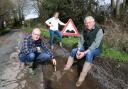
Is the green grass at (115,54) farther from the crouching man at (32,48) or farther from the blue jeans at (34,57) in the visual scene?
the crouching man at (32,48)

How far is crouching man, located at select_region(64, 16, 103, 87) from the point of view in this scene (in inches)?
312

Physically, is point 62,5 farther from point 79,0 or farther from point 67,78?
point 67,78

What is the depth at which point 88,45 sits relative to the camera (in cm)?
862

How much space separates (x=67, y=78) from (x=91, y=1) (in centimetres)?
1639

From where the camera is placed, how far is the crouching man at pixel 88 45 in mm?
7918

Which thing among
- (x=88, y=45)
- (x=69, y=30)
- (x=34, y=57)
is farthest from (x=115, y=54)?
(x=69, y=30)

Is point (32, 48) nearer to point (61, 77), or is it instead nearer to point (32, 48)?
point (32, 48)

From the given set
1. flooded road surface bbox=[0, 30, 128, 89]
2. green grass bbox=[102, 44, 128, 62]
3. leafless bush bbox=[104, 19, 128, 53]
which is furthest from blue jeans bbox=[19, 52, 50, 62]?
leafless bush bbox=[104, 19, 128, 53]

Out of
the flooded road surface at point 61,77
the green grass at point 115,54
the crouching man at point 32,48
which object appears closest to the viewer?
the flooded road surface at point 61,77

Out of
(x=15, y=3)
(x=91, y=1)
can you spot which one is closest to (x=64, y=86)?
(x=91, y=1)

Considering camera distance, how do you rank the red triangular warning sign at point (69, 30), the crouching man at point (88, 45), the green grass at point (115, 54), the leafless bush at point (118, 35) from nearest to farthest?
the crouching man at point (88, 45)
the green grass at point (115, 54)
the leafless bush at point (118, 35)
the red triangular warning sign at point (69, 30)

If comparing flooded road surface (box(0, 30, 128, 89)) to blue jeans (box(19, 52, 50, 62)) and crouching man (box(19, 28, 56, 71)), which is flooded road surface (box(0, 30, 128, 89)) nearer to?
blue jeans (box(19, 52, 50, 62))

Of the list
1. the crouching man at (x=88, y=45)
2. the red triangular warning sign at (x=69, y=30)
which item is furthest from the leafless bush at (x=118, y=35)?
the crouching man at (x=88, y=45)

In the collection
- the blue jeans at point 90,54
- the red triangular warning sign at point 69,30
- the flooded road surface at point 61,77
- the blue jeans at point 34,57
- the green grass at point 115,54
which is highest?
the blue jeans at point 90,54
